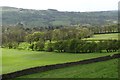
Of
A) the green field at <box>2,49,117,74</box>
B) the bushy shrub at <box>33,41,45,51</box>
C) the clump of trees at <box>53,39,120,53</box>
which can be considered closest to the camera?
the green field at <box>2,49,117,74</box>

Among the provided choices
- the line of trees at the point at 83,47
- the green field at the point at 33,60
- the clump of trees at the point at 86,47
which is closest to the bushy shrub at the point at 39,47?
the line of trees at the point at 83,47

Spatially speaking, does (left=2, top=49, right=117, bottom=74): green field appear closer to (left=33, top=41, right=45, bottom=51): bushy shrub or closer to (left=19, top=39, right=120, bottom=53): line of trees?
(left=19, top=39, right=120, bottom=53): line of trees

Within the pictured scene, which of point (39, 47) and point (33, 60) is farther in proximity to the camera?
point (39, 47)

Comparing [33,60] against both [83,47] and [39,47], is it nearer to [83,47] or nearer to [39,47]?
[83,47]

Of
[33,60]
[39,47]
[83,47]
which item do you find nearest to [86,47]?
[83,47]

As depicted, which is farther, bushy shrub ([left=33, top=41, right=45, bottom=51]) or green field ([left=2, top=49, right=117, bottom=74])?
bushy shrub ([left=33, top=41, right=45, bottom=51])

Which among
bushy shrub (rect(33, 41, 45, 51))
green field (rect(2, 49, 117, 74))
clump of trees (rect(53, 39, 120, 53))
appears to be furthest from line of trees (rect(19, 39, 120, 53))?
green field (rect(2, 49, 117, 74))

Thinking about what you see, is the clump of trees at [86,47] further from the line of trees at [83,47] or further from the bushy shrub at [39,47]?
the bushy shrub at [39,47]

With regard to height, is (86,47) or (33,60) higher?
(86,47)

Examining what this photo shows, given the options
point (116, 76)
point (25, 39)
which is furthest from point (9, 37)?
point (116, 76)

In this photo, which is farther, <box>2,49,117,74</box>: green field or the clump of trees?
the clump of trees

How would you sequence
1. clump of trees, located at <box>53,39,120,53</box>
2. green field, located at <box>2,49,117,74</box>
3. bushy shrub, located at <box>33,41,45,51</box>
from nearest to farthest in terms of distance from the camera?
green field, located at <box>2,49,117,74</box>, clump of trees, located at <box>53,39,120,53</box>, bushy shrub, located at <box>33,41,45,51</box>

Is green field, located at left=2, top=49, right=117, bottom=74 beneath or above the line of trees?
beneath

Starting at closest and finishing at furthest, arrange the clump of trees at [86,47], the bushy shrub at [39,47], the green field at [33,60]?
the green field at [33,60]
the clump of trees at [86,47]
the bushy shrub at [39,47]
